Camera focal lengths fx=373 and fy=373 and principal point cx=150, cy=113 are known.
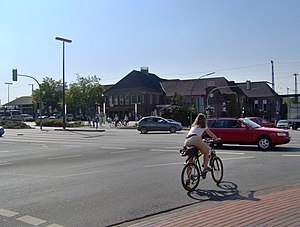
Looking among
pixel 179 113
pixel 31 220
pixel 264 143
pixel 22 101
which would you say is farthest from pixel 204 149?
pixel 22 101

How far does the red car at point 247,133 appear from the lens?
17.3 m

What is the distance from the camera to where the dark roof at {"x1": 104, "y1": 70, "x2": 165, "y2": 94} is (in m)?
87.2

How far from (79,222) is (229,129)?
13701mm

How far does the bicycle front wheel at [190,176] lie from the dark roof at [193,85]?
243ft

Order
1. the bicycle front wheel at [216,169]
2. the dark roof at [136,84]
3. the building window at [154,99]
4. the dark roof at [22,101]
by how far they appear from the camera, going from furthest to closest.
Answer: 1. the dark roof at [22,101]
2. the building window at [154,99]
3. the dark roof at [136,84]
4. the bicycle front wheel at [216,169]

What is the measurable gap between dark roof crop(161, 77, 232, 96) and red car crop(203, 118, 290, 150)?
63.3m

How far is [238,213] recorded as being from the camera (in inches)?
235

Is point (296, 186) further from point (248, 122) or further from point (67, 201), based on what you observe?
point (248, 122)

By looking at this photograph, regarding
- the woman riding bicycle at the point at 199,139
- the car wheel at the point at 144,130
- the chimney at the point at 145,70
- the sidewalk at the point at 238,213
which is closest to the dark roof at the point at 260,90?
the chimney at the point at 145,70

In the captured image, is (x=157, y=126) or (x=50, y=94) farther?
(x=50, y=94)

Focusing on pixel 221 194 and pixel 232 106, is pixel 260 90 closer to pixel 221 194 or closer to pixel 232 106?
pixel 232 106

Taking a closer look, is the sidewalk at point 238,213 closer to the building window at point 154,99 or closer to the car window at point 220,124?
the car window at point 220,124

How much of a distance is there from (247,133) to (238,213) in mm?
12501

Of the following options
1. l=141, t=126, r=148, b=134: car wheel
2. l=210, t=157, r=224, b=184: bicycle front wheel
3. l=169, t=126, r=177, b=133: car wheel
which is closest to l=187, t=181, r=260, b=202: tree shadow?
l=210, t=157, r=224, b=184: bicycle front wheel
